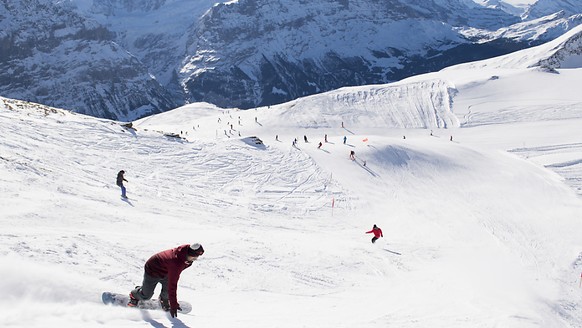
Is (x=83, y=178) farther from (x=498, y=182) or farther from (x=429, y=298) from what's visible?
(x=498, y=182)

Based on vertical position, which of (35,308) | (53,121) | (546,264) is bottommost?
(546,264)

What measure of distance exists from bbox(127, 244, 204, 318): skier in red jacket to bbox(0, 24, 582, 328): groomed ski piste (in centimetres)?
34

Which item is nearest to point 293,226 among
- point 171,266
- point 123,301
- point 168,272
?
point 123,301

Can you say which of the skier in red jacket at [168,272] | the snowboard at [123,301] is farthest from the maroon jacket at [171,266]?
the snowboard at [123,301]

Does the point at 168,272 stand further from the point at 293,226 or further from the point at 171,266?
the point at 293,226

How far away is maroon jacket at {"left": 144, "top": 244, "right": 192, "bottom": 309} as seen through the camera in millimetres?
8672

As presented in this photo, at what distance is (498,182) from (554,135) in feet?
67.0

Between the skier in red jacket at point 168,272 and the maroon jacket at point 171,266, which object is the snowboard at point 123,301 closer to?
the skier in red jacket at point 168,272

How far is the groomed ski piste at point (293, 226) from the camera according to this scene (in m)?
11.8

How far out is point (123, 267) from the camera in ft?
41.7

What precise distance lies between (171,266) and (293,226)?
628 inches

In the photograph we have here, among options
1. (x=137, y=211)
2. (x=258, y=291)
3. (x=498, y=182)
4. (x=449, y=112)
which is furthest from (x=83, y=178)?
(x=449, y=112)

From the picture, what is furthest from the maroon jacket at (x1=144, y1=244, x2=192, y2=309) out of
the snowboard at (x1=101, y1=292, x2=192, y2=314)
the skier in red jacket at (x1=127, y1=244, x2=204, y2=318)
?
the snowboard at (x1=101, y1=292, x2=192, y2=314)

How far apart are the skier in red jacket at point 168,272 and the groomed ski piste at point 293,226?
34cm
